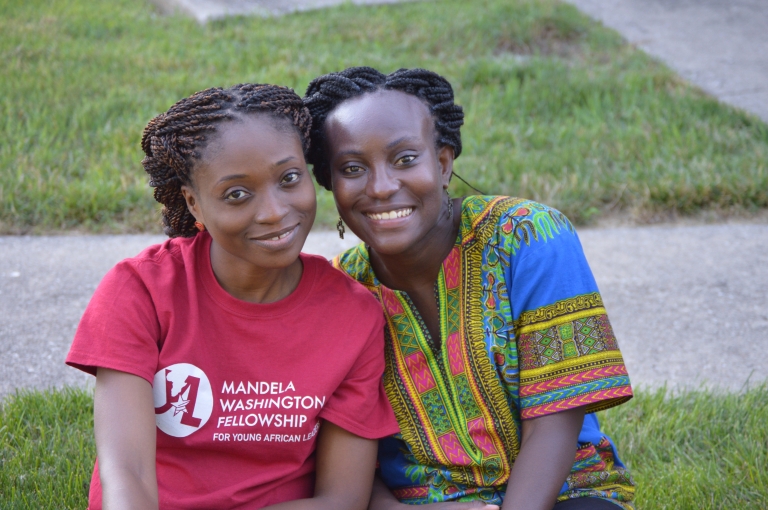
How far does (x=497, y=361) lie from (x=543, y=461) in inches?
11.1

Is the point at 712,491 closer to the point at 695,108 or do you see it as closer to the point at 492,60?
the point at 695,108

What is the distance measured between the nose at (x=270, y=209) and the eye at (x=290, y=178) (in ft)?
0.16

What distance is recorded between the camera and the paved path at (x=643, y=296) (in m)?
3.53

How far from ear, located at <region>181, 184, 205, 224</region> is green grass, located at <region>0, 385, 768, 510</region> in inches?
42.1

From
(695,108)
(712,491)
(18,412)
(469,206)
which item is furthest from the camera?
(695,108)

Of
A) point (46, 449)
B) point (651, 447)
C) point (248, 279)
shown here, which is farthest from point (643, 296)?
point (46, 449)

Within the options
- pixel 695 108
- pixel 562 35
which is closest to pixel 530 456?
pixel 695 108

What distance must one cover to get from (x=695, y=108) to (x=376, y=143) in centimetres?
407

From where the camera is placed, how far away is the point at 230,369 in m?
2.11

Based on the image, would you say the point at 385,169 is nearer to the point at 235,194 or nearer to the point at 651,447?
the point at 235,194

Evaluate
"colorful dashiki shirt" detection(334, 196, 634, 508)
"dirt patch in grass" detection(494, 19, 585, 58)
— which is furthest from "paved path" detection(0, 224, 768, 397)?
"dirt patch in grass" detection(494, 19, 585, 58)

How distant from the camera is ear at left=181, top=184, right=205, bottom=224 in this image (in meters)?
2.13

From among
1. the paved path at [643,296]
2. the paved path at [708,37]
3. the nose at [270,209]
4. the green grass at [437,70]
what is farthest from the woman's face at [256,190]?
the paved path at [708,37]

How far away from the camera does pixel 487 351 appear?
2.21m
